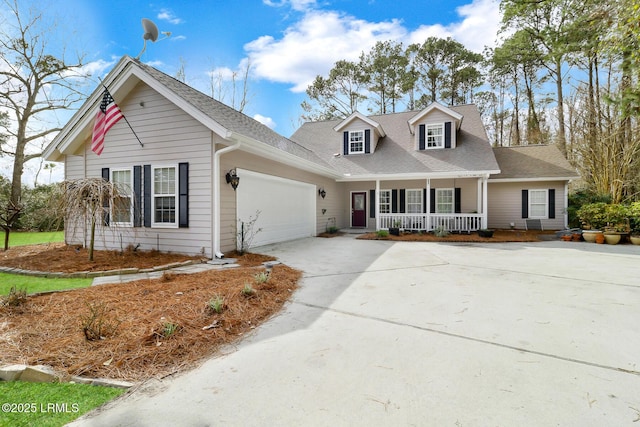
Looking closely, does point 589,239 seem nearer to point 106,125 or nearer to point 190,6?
point 106,125

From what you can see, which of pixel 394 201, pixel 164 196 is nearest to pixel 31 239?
pixel 164 196

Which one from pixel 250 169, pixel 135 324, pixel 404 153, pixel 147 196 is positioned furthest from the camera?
pixel 404 153

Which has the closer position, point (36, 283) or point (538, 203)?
point (36, 283)

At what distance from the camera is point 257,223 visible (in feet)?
30.2

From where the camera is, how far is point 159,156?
7809 mm

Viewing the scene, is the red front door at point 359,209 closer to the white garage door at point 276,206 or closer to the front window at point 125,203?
the white garage door at point 276,206

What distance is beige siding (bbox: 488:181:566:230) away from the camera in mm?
13859

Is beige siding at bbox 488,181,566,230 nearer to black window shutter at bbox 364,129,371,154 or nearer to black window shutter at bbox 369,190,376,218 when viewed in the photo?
black window shutter at bbox 369,190,376,218

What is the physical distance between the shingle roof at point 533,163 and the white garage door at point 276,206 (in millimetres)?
9081

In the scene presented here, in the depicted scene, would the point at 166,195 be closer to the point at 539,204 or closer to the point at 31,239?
the point at 31,239

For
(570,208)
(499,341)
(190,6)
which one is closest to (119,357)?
(499,341)

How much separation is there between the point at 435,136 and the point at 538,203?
583 centimetres

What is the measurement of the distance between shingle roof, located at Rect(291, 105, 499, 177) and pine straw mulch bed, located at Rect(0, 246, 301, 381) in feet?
33.5

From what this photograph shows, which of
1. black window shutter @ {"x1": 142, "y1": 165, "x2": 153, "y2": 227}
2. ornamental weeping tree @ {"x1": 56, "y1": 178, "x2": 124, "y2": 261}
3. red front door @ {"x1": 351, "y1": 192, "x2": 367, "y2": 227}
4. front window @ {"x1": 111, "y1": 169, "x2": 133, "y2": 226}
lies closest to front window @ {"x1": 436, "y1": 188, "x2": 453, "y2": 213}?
red front door @ {"x1": 351, "y1": 192, "x2": 367, "y2": 227}
